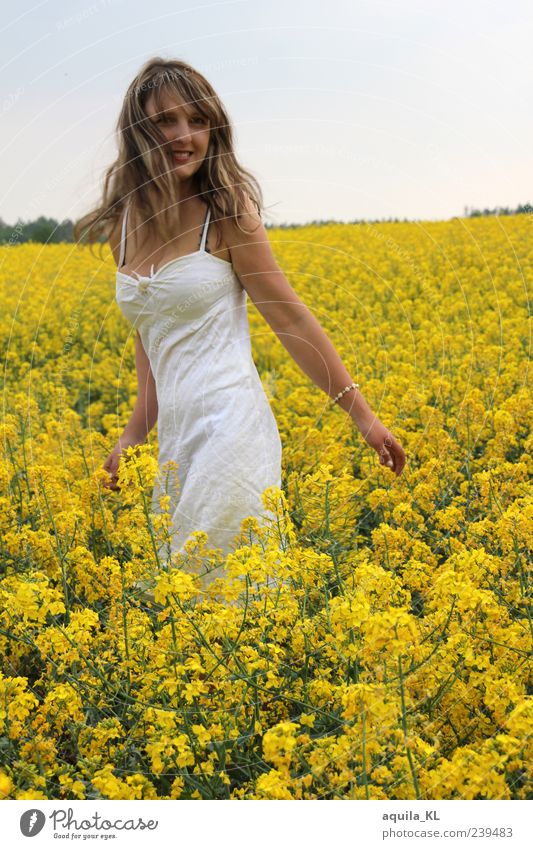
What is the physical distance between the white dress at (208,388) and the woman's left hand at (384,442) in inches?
13.6

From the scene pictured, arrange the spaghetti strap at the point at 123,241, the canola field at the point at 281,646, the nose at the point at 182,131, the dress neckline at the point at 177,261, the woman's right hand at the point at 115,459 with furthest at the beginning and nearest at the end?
the woman's right hand at the point at 115,459
the spaghetti strap at the point at 123,241
the dress neckline at the point at 177,261
the nose at the point at 182,131
the canola field at the point at 281,646

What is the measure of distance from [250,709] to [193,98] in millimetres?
1860

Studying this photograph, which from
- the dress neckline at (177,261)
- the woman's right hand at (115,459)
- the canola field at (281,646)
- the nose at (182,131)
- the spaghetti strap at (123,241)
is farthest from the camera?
the woman's right hand at (115,459)

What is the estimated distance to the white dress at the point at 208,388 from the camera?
3.21 meters

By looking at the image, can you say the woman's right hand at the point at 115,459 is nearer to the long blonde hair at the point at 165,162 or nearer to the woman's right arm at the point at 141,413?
the woman's right arm at the point at 141,413

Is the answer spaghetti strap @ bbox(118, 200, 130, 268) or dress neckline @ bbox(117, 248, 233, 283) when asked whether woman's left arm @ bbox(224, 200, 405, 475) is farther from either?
spaghetti strap @ bbox(118, 200, 130, 268)

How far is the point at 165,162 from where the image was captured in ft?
10.3

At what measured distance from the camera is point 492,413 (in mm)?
5113

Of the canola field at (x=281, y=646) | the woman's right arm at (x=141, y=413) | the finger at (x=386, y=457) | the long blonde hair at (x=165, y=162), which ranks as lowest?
the canola field at (x=281, y=646)

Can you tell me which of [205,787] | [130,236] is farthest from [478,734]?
[130,236]

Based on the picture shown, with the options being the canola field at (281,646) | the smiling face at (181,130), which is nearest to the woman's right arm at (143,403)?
the canola field at (281,646)

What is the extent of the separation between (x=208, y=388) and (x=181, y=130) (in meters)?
0.82

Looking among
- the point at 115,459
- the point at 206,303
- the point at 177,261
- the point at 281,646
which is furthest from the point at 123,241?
the point at 281,646

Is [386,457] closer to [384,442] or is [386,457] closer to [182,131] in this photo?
[384,442]
